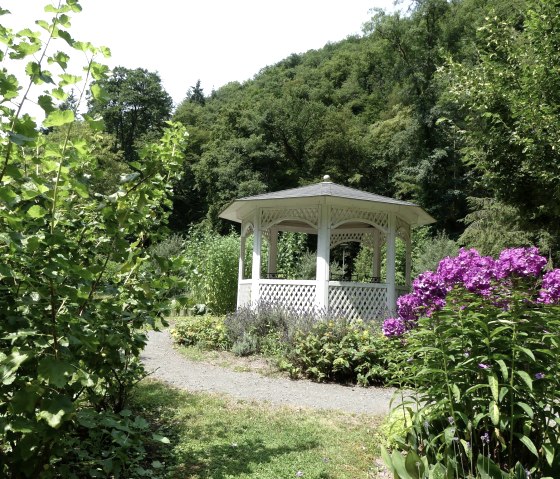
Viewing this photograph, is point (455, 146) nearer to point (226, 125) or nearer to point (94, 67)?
point (226, 125)

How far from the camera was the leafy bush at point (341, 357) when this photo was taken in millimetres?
6852

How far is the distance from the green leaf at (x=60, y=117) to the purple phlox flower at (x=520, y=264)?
9.56ft

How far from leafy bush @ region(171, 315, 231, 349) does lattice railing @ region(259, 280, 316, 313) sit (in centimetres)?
111

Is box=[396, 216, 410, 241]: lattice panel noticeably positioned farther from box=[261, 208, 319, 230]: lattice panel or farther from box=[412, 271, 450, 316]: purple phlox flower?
box=[412, 271, 450, 316]: purple phlox flower

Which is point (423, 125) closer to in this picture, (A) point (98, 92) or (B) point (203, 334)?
(B) point (203, 334)

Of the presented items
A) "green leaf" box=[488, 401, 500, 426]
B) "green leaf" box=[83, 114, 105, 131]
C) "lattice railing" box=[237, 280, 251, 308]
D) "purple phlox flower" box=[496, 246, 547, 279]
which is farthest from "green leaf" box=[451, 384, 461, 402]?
"lattice railing" box=[237, 280, 251, 308]

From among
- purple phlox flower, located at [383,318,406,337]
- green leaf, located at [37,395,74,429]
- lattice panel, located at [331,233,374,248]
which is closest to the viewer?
green leaf, located at [37,395,74,429]

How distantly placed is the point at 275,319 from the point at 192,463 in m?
5.52

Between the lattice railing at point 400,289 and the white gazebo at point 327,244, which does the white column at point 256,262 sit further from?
the lattice railing at point 400,289

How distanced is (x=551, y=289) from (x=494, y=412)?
1.19 metres

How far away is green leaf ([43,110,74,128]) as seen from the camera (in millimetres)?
1684

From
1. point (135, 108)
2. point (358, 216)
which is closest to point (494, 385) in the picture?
point (358, 216)

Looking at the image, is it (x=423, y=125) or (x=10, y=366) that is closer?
(x=10, y=366)

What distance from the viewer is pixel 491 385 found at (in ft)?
8.53
